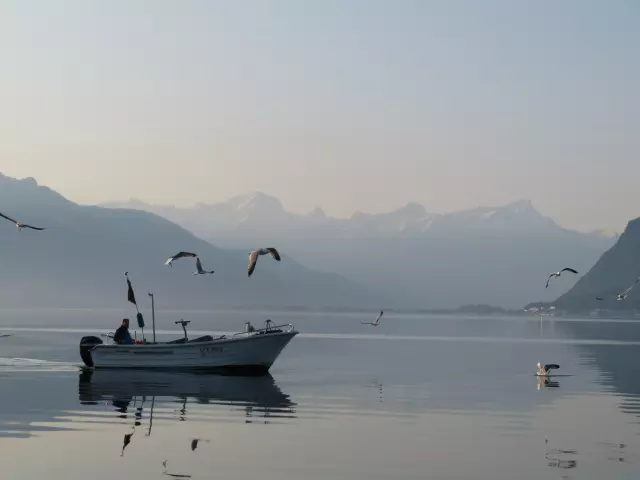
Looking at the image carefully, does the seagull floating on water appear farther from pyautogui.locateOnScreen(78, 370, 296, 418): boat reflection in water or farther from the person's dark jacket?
the person's dark jacket

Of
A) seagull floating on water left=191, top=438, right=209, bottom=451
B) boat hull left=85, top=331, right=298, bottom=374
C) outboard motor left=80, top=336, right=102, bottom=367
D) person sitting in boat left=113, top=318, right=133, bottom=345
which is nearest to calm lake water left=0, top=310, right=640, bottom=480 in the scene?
seagull floating on water left=191, top=438, right=209, bottom=451

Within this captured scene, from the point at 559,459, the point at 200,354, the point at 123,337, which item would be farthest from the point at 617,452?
the point at 123,337

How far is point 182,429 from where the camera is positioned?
125 ft

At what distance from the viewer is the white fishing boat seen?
211ft

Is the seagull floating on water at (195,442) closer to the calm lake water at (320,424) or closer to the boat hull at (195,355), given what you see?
the calm lake water at (320,424)

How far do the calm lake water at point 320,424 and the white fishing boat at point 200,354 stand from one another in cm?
115

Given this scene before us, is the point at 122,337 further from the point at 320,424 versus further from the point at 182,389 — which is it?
the point at 320,424

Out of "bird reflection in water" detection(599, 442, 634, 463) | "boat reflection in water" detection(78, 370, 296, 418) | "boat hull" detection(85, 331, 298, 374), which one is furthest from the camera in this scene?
"boat hull" detection(85, 331, 298, 374)

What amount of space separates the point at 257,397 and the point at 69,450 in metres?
18.7

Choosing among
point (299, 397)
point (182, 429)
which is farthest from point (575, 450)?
point (299, 397)

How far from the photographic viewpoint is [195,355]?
64.4m

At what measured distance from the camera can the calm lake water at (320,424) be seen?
3062 cm

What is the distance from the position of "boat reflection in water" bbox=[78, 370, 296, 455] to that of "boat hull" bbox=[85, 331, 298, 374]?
2.13 ft

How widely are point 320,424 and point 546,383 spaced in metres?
25.7
